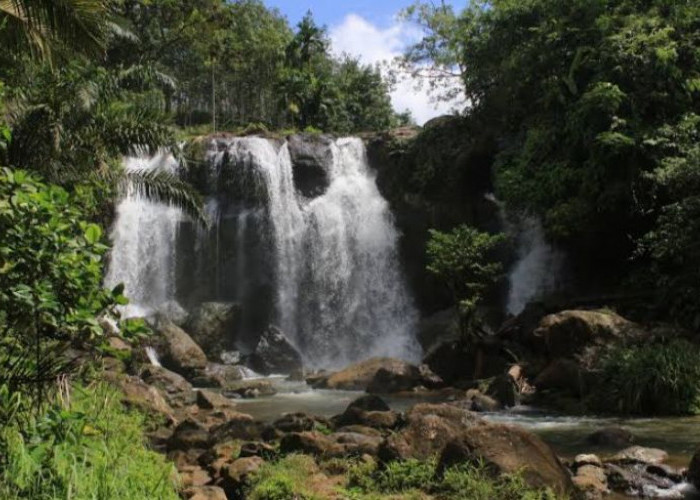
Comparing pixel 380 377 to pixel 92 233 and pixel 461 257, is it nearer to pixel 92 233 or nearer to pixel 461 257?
pixel 461 257

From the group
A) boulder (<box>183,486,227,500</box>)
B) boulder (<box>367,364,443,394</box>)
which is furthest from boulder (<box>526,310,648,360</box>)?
boulder (<box>183,486,227,500</box>)

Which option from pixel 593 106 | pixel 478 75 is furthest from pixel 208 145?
pixel 593 106

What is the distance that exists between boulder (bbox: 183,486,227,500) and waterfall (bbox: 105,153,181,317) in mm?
17891

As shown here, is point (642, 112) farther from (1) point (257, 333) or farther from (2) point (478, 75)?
(1) point (257, 333)

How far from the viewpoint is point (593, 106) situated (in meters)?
18.1

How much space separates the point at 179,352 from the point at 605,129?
1349 centimetres

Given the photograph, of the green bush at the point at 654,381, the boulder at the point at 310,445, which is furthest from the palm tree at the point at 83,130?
the green bush at the point at 654,381

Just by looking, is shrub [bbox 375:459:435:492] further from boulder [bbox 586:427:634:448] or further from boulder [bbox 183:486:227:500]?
boulder [bbox 586:427:634:448]

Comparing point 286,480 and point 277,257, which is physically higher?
point 277,257

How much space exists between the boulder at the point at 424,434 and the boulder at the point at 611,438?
2.45 metres

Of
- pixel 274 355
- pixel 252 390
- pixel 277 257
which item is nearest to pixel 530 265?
pixel 274 355

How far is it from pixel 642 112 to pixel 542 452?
44.3 feet

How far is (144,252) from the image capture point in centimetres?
2520

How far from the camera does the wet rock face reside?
26.9 m
